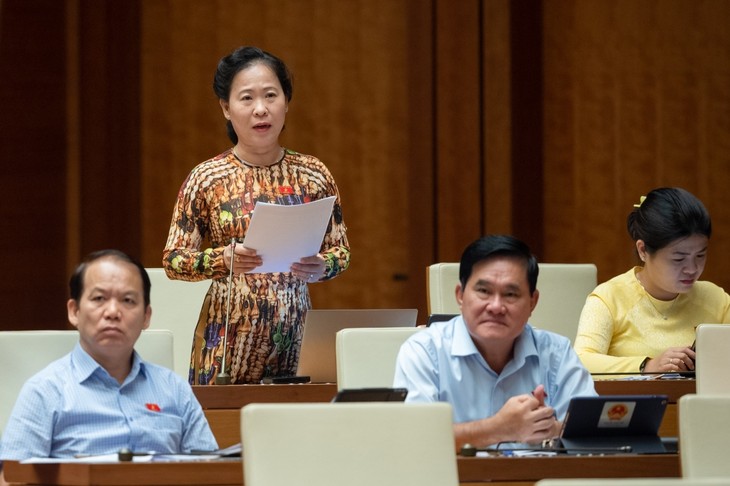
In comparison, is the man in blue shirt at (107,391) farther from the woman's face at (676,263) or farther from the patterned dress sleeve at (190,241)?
the woman's face at (676,263)

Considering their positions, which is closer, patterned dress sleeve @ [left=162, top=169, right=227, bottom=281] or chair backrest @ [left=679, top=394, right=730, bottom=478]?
chair backrest @ [left=679, top=394, right=730, bottom=478]

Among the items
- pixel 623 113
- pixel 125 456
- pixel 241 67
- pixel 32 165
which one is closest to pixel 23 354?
pixel 125 456

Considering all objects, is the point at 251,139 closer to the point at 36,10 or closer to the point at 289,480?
the point at 289,480

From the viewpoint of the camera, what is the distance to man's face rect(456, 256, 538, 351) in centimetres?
305

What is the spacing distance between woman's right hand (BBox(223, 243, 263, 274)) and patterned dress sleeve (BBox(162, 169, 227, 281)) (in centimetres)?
5

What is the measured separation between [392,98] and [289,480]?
13.2 feet

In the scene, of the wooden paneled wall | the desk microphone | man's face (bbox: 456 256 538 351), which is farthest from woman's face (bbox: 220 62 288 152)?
the wooden paneled wall

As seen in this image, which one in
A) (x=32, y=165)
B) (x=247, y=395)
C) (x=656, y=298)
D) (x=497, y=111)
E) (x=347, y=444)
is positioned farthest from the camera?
(x=497, y=111)

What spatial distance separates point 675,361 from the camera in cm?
371

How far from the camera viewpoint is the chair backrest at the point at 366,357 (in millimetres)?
3312

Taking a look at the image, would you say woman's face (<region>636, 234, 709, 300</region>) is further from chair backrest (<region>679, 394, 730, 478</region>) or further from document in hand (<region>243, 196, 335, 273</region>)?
chair backrest (<region>679, 394, 730, 478</region>)

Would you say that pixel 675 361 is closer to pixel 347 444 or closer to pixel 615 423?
pixel 615 423

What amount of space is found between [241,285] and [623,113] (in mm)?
2911

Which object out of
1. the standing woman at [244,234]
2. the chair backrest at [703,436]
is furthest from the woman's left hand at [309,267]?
the chair backrest at [703,436]
